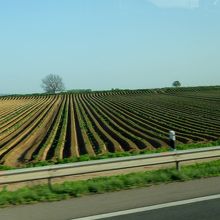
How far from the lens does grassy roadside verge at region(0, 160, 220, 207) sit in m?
7.82

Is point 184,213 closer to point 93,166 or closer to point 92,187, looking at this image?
point 92,187

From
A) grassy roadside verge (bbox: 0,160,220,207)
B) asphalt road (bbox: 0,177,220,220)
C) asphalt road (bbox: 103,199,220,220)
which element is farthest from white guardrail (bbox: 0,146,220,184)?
asphalt road (bbox: 103,199,220,220)

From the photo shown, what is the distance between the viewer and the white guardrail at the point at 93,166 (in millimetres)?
8266

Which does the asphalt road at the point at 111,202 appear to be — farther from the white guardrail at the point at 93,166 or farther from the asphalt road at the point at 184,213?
the white guardrail at the point at 93,166

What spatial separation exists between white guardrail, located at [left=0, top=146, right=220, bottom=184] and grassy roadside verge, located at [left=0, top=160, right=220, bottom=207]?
0.68 ft

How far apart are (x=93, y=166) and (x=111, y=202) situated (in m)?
1.52

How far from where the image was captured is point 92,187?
8391 millimetres

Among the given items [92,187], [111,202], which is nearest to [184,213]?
[111,202]

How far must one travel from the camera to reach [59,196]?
26.2 feet

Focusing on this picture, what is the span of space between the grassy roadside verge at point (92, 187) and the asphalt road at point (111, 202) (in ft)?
0.96

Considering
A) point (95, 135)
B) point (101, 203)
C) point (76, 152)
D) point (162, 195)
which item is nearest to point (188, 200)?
point (162, 195)

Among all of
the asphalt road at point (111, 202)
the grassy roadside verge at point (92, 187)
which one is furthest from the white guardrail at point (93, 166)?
the asphalt road at point (111, 202)

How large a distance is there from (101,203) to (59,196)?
3.00 ft

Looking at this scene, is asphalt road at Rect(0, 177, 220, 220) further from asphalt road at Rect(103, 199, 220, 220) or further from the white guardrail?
the white guardrail
